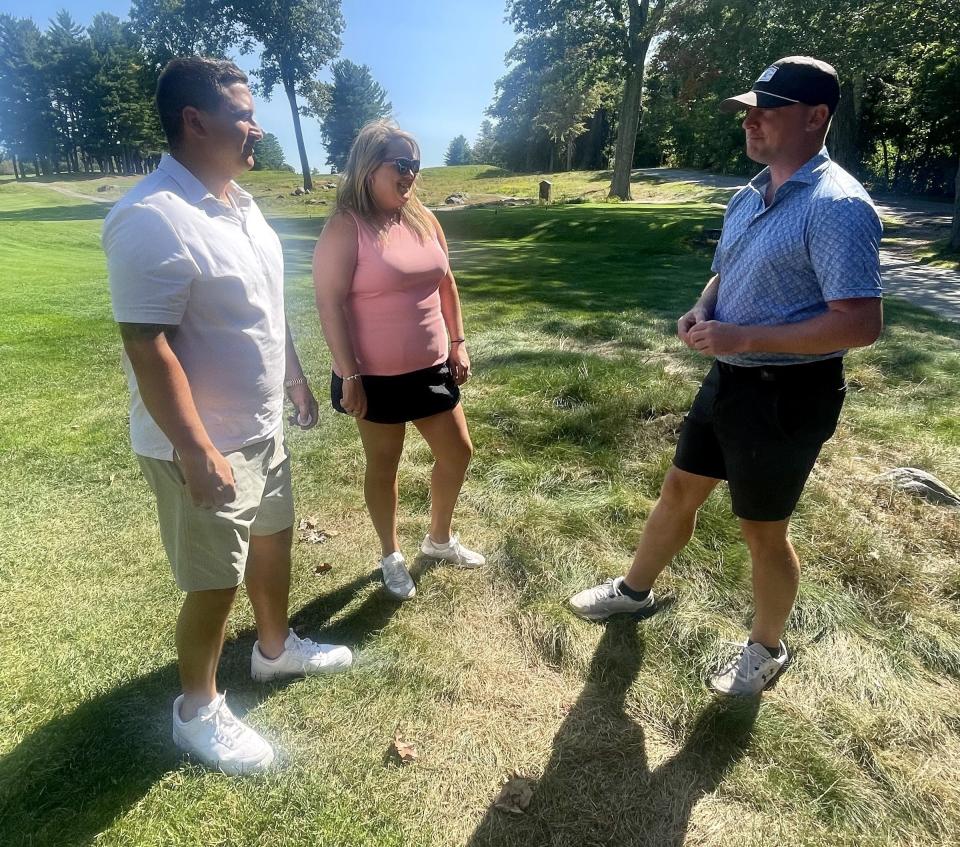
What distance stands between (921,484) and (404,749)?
3.05 metres

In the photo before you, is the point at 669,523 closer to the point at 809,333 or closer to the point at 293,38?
the point at 809,333

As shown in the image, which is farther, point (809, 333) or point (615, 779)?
point (615, 779)

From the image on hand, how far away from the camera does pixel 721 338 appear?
5.79 ft

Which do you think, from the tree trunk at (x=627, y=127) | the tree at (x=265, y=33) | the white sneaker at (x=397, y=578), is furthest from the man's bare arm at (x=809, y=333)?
the tree at (x=265, y=33)

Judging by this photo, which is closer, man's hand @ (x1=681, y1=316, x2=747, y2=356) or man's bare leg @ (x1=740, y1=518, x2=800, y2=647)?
man's hand @ (x1=681, y1=316, x2=747, y2=356)

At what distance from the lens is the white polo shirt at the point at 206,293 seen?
1.39 meters

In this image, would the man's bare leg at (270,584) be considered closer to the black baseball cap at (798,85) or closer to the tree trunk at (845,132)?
the black baseball cap at (798,85)

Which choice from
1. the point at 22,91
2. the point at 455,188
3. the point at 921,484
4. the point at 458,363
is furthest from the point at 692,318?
the point at 22,91

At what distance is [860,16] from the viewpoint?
469 inches

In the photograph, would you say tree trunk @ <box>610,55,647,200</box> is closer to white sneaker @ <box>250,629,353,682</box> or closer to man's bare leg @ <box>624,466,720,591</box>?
man's bare leg @ <box>624,466,720,591</box>

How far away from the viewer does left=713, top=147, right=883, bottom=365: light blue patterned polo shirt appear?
1572mm

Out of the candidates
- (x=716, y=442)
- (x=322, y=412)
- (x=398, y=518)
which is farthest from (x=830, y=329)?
(x=322, y=412)

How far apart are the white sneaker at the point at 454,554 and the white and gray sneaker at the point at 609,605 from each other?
1.71 ft

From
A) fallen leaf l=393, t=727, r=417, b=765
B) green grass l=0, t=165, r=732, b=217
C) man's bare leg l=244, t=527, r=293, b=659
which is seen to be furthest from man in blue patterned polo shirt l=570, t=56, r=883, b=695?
green grass l=0, t=165, r=732, b=217
